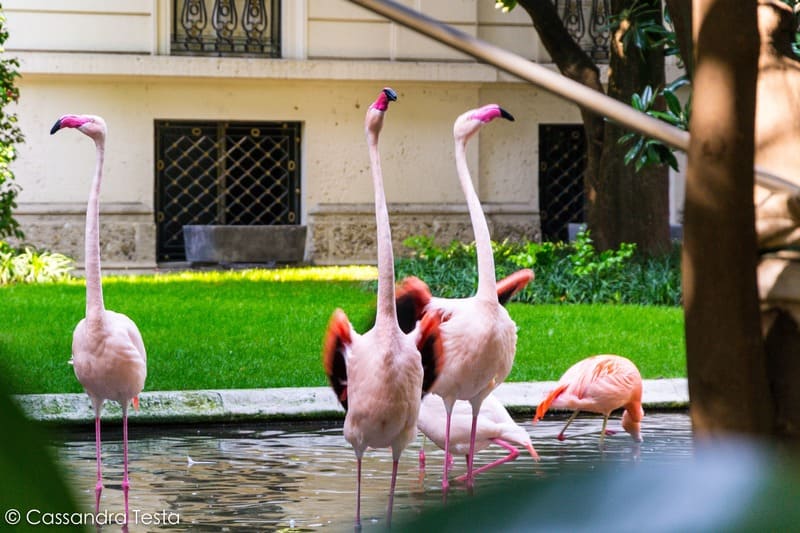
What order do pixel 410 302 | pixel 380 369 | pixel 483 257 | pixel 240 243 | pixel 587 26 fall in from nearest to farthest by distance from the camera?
pixel 380 369
pixel 483 257
pixel 410 302
pixel 240 243
pixel 587 26

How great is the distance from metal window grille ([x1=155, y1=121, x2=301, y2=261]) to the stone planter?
42.2 inches

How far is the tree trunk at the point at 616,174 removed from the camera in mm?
14266

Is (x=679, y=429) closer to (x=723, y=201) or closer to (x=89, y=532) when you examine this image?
(x=723, y=201)

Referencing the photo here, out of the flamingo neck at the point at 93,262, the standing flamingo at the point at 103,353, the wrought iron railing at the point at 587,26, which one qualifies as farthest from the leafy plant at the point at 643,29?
the wrought iron railing at the point at 587,26

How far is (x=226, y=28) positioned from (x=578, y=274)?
7.32 metres

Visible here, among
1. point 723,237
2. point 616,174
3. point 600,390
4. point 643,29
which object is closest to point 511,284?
point 600,390

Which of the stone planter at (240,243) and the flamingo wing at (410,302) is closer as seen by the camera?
the flamingo wing at (410,302)

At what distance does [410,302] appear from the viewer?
5.67 m

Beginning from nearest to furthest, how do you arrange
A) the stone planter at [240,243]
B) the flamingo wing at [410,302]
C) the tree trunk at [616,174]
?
1. the flamingo wing at [410,302]
2. the tree trunk at [616,174]
3. the stone planter at [240,243]

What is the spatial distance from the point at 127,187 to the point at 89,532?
56.8 ft

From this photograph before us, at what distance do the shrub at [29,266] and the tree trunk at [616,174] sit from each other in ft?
20.0

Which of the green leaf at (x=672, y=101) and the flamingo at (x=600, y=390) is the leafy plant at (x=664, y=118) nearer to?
the green leaf at (x=672, y=101)

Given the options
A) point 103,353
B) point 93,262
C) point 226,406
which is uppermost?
point 93,262

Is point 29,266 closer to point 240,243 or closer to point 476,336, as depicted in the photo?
point 240,243
